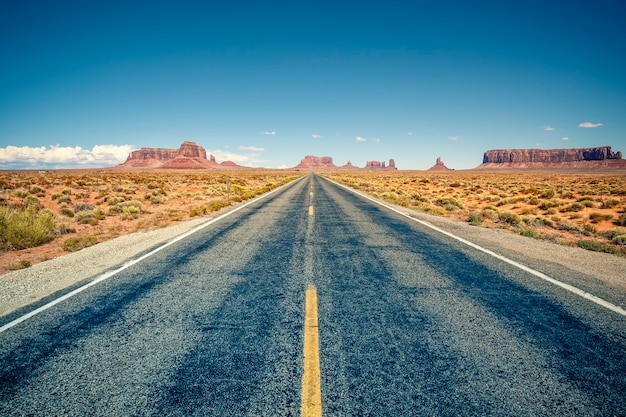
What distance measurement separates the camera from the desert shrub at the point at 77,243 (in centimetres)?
777

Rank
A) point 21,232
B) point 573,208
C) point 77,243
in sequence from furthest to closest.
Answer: point 573,208, point 21,232, point 77,243

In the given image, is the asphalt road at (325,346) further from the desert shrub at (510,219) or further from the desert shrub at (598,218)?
the desert shrub at (598,218)

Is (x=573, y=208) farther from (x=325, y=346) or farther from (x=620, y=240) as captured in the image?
(x=325, y=346)

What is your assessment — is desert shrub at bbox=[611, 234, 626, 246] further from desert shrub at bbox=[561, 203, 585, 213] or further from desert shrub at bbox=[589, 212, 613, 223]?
desert shrub at bbox=[561, 203, 585, 213]

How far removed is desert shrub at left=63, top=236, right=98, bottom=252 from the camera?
777cm

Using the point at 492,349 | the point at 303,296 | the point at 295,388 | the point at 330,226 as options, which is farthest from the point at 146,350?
the point at 330,226

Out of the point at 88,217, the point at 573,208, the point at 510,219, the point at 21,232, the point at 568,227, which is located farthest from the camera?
the point at 573,208

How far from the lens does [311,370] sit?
2508mm

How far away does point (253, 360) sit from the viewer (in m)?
2.68

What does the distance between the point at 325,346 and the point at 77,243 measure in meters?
8.49

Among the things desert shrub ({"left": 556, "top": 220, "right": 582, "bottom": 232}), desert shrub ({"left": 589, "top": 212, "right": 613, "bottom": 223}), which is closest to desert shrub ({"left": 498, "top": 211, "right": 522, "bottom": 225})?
desert shrub ({"left": 556, "top": 220, "right": 582, "bottom": 232})

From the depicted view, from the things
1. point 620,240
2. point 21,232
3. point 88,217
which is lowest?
point 620,240

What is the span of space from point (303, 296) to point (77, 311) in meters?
2.86

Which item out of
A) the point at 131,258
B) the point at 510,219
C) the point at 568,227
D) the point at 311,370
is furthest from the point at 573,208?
the point at 131,258
